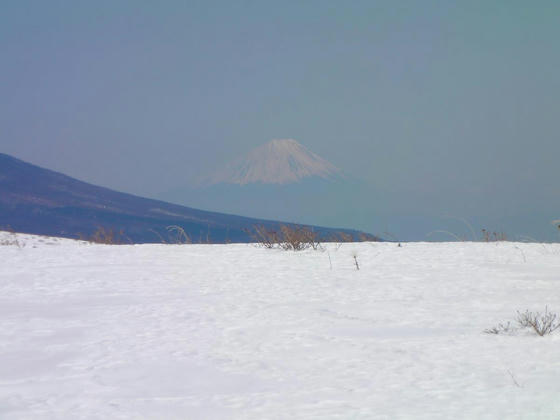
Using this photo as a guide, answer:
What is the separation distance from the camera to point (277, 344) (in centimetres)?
357

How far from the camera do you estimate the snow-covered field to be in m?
2.52

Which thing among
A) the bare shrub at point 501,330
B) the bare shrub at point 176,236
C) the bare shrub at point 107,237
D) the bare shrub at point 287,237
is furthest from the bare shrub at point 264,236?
the bare shrub at point 501,330

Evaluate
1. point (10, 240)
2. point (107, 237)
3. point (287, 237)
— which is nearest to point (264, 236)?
point (287, 237)

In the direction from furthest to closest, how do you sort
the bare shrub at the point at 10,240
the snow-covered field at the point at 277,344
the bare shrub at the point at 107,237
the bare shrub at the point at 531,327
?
the bare shrub at the point at 107,237
the bare shrub at the point at 10,240
the bare shrub at the point at 531,327
the snow-covered field at the point at 277,344

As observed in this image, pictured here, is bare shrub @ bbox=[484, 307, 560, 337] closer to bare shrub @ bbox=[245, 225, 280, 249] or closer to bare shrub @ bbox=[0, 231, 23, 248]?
bare shrub @ bbox=[245, 225, 280, 249]

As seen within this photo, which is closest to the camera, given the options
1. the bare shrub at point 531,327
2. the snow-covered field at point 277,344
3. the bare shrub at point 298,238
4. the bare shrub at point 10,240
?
the snow-covered field at point 277,344

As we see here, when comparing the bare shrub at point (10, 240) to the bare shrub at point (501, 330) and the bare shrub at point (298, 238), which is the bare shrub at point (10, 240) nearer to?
the bare shrub at point (298, 238)

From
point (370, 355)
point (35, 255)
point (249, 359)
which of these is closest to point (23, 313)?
point (249, 359)

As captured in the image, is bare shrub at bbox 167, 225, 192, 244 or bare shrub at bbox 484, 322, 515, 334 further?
bare shrub at bbox 167, 225, 192, 244

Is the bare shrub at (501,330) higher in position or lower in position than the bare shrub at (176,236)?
lower

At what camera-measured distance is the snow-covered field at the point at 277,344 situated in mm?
2516

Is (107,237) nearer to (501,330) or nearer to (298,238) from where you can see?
(298,238)

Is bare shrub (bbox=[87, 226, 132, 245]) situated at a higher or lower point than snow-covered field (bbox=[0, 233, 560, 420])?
higher

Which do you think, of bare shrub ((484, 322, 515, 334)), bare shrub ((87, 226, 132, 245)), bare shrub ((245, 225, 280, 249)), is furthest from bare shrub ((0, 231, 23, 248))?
bare shrub ((484, 322, 515, 334))
